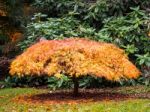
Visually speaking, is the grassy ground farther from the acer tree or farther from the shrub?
the shrub

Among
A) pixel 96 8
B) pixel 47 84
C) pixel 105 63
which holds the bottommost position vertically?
pixel 47 84

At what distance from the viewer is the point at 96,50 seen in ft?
41.0

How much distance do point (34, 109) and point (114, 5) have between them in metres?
8.01

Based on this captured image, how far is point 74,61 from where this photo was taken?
12.2 m

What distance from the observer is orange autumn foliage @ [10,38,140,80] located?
479 inches

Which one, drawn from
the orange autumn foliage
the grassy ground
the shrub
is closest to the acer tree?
the orange autumn foliage

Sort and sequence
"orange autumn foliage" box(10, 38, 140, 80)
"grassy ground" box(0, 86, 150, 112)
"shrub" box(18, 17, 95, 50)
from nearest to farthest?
1. "grassy ground" box(0, 86, 150, 112)
2. "orange autumn foliage" box(10, 38, 140, 80)
3. "shrub" box(18, 17, 95, 50)

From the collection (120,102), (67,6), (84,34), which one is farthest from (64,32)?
(120,102)

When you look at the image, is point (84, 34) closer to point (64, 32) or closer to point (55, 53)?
point (64, 32)

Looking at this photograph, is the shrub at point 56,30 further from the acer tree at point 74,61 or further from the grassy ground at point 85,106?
the grassy ground at point 85,106

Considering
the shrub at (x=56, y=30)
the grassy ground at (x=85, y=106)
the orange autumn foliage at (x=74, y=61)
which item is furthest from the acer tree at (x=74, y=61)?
the shrub at (x=56, y=30)

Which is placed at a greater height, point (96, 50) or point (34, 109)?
point (96, 50)

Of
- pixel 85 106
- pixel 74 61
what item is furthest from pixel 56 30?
pixel 85 106

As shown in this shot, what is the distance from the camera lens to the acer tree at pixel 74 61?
1216 cm
